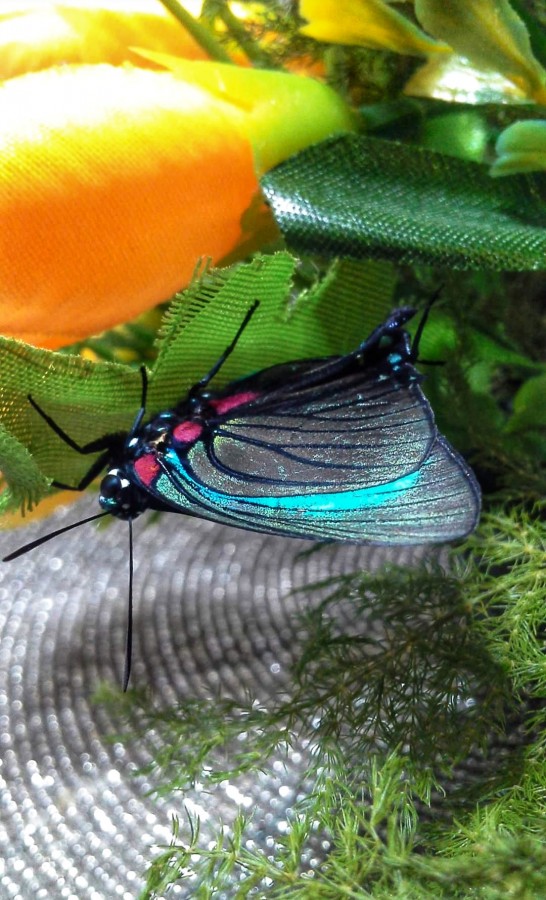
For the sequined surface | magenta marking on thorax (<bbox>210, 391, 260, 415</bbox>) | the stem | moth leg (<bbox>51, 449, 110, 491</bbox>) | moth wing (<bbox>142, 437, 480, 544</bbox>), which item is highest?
the stem

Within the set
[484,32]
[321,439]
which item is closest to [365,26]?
[484,32]

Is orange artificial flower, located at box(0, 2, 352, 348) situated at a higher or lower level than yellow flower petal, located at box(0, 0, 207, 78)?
lower

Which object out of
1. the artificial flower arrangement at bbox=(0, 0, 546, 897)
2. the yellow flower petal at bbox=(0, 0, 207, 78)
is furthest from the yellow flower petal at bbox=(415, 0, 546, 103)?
the yellow flower petal at bbox=(0, 0, 207, 78)

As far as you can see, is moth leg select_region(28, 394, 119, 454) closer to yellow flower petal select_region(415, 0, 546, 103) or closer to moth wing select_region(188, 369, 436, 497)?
moth wing select_region(188, 369, 436, 497)

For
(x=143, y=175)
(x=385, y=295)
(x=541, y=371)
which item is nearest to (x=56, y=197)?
(x=143, y=175)

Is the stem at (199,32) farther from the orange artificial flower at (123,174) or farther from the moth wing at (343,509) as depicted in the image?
the moth wing at (343,509)
